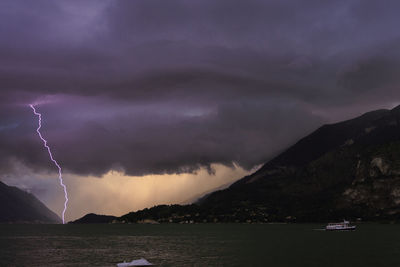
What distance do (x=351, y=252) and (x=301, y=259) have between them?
32.9 meters

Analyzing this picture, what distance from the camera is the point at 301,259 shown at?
457 feet

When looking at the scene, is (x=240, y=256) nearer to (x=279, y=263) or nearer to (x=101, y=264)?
(x=279, y=263)

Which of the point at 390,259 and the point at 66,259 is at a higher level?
→ the point at 66,259

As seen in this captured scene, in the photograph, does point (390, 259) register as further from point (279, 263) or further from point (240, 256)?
point (240, 256)

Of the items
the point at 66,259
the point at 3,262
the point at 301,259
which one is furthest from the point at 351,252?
the point at 3,262

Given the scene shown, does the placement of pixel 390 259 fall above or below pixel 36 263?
below

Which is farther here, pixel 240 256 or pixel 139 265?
pixel 240 256

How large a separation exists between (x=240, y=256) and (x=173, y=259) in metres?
24.6

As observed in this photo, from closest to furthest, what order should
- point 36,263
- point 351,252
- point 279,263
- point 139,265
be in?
1. point 139,265
2. point 279,263
3. point 36,263
4. point 351,252

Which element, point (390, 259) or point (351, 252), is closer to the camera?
point (390, 259)

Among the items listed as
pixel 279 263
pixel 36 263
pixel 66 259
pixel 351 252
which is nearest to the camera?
pixel 279 263

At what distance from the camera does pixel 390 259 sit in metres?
137

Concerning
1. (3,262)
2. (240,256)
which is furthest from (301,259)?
(3,262)

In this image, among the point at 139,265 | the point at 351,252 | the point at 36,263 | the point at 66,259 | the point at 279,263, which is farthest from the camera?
the point at 351,252
